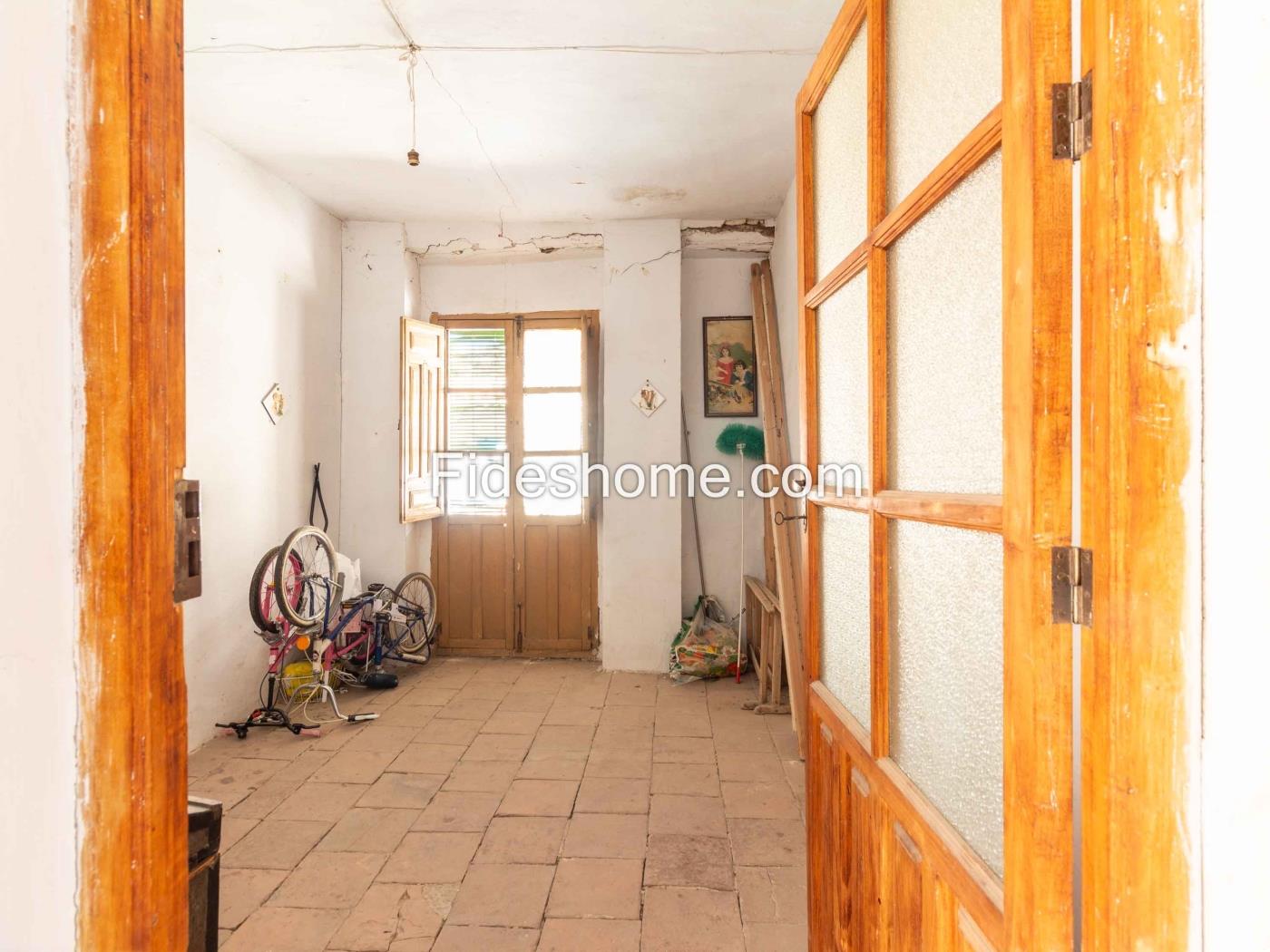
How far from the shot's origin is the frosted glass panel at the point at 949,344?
3.36 ft

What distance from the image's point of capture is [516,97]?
357 cm

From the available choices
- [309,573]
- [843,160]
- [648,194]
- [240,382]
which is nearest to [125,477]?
[843,160]

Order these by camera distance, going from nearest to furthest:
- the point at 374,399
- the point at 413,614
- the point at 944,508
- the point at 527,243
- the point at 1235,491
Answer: the point at 1235,491, the point at 944,508, the point at 413,614, the point at 374,399, the point at 527,243

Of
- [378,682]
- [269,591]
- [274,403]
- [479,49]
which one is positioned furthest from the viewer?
[378,682]

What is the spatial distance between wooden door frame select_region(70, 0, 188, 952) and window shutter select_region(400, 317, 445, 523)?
4328mm

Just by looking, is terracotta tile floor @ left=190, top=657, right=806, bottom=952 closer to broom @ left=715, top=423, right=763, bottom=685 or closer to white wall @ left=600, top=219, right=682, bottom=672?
white wall @ left=600, top=219, right=682, bottom=672

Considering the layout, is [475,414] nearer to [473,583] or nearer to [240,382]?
[473,583]

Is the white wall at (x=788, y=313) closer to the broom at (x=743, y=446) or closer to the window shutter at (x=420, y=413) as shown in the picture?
the broom at (x=743, y=446)

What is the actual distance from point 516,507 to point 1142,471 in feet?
16.5

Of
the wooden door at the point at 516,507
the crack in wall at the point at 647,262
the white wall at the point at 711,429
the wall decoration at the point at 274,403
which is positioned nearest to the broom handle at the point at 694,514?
the white wall at the point at 711,429

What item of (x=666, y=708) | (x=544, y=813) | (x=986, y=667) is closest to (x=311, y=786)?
(x=544, y=813)

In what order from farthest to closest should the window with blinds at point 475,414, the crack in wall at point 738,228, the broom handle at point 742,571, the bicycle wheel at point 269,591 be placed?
the window with blinds at point 475,414, the crack in wall at point 738,228, the broom handle at point 742,571, the bicycle wheel at point 269,591

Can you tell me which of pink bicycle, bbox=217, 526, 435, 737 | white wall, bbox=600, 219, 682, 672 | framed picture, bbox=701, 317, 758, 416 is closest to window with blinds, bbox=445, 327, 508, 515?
pink bicycle, bbox=217, 526, 435, 737

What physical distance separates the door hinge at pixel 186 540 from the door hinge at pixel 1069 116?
1.11 m
